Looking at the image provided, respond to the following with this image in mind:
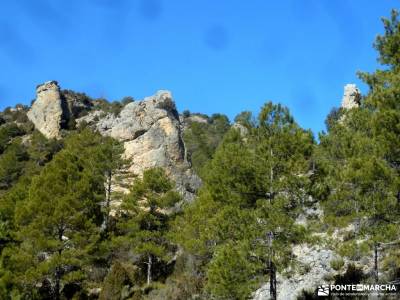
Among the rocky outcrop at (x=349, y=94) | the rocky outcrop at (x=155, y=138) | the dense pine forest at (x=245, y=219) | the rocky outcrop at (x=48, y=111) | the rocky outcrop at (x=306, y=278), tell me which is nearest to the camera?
the dense pine forest at (x=245, y=219)

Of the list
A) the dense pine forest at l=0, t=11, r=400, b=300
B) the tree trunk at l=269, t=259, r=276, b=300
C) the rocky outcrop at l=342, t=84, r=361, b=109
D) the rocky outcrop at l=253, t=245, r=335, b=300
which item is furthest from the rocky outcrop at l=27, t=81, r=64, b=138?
the tree trunk at l=269, t=259, r=276, b=300

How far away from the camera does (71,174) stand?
26.8 metres

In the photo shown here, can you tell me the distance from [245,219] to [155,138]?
30.6 m

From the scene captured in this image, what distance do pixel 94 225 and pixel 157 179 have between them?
6.23 meters

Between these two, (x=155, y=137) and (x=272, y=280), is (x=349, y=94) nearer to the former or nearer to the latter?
(x=155, y=137)

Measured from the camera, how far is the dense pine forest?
1414 cm

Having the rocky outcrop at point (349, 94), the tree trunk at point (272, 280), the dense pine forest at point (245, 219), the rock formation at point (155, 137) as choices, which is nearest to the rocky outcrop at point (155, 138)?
the rock formation at point (155, 137)

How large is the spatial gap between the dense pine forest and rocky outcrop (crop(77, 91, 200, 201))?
9.46m

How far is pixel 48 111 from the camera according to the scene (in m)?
67.4

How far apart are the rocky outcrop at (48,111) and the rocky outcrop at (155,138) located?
616 inches

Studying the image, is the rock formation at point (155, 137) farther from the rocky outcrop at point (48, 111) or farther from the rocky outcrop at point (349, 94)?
the rocky outcrop at point (349, 94)

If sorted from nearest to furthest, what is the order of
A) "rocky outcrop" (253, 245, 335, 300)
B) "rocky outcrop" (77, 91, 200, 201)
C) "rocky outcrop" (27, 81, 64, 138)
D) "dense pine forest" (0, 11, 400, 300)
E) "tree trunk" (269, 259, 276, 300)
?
"dense pine forest" (0, 11, 400, 300)
"tree trunk" (269, 259, 276, 300)
"rocky outcrop" (253, 245, 335, 300)
"rocky outcrop" (77, 91, 200, 201)
"rocky outcrop" (27, 81, 64, 138)

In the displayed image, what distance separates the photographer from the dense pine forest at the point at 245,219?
46.4 ft

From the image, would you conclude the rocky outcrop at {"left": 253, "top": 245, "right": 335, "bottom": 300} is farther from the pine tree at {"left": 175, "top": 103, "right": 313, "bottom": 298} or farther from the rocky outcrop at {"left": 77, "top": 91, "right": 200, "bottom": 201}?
the rocky outcrop at {"left": 77, "top": 91, "right": 200, "bottom": 201}
